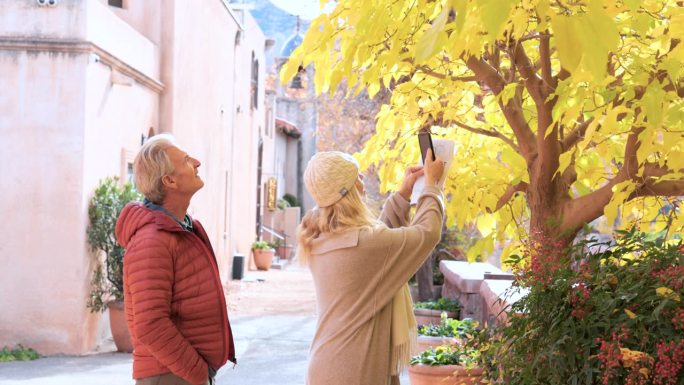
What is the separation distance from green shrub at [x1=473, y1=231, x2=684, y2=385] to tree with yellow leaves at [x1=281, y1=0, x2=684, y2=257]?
18.2 inches

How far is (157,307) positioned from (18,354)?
9.03 metres

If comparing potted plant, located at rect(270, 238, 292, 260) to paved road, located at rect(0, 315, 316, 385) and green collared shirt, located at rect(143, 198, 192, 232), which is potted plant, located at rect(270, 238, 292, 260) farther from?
green collared shirt, located at rect(143, 198, 192, 232)

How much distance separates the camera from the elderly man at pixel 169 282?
145 inches

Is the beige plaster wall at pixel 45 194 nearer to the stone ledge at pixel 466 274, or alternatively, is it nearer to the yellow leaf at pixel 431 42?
the stone ledge at pixel 466 274

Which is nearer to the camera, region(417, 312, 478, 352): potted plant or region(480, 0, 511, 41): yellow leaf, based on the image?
region(480, 0, 511, 41): yellow leaf

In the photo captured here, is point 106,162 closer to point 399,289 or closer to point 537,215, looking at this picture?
point 537,215

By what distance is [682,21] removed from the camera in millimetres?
3865

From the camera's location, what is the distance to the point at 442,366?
6.46 m

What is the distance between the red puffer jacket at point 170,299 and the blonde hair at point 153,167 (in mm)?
82

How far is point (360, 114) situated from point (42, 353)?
37.0 ft

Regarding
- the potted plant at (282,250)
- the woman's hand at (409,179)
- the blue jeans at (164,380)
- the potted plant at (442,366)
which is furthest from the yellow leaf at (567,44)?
the potted plant at (282,250)

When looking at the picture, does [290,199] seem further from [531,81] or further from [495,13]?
[495,13]

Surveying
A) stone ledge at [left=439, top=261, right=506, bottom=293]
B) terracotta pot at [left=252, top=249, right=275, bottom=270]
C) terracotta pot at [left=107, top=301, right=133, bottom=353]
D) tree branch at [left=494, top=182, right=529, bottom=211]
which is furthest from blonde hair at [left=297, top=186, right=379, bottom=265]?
terracotta pot at [left=252, top=249, right=275, bottom=270]

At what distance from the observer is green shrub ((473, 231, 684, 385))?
3094 millimetres
